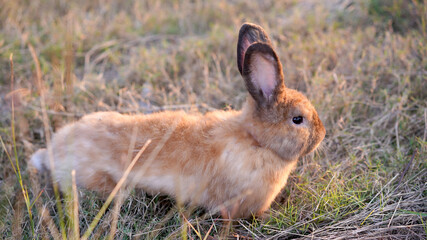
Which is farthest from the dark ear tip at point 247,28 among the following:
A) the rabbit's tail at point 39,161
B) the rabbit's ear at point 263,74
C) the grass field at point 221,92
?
the rabbit's tail at point 39,161

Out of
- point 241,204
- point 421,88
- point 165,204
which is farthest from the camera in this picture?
point 421,88

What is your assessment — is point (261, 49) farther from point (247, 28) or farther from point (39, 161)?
point (39, 161)

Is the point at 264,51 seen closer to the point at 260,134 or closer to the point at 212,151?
the point at 260,134

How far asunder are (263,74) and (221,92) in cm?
138

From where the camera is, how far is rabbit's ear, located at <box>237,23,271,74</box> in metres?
2.73

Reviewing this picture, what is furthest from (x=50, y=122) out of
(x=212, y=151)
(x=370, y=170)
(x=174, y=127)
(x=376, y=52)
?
(x=376, y=52)

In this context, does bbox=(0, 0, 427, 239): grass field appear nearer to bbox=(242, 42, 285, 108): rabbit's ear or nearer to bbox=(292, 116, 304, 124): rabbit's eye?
bbox=(292, 116, 304, 124): rabbit's eye

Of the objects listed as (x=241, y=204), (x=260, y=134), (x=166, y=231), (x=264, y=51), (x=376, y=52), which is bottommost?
(x=166, y=231)

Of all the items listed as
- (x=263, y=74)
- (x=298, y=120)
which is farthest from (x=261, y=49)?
(x=298, y=120)

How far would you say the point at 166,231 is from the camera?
8.83ft

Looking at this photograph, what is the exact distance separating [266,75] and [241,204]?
0.92m

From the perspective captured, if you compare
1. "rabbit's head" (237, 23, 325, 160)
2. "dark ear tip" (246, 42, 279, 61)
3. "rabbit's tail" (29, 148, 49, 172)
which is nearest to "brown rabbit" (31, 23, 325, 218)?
"rabbit's head" (237, 23, 325, 160)

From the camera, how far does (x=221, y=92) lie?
392 cm

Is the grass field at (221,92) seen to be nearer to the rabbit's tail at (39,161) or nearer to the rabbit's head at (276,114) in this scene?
the rabbit's tail at (39,161)
